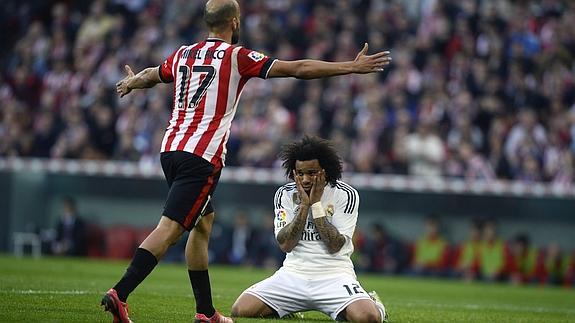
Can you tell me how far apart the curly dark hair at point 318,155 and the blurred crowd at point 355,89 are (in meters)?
11.0

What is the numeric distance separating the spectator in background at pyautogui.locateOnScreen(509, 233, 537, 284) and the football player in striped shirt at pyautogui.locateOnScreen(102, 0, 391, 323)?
40.8 feet

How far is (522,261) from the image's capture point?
2030 cm

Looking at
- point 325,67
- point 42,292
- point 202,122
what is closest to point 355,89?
point 42,292

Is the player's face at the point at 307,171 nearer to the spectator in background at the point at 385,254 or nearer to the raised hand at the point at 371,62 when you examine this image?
the raised hand at the point at 371,62

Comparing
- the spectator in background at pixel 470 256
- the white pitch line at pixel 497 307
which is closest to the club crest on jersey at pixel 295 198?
the white pitch line at pixel 497 307

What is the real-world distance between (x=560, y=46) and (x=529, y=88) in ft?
4.38

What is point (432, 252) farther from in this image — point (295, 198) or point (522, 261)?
point (295, 198)

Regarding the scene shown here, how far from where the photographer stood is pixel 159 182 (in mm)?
21875

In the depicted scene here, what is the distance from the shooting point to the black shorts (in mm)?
8025

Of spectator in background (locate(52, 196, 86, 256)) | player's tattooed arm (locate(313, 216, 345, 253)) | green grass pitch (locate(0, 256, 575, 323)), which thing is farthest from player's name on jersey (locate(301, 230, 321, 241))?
spectator in background (locate(52, 196, 86, 256))

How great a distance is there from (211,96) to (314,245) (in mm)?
1713

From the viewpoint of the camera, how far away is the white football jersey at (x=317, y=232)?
924 centimetres

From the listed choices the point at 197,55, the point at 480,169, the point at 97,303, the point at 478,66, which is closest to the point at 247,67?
the point at 197,55

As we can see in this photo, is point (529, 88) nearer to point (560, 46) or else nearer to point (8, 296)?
point (560, 46)
